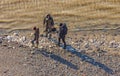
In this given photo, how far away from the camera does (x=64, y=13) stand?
20.2m

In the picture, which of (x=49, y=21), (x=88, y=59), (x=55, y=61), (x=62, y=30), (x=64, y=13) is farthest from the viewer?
(x=64, y=13)

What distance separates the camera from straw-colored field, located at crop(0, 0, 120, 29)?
19.7 metres

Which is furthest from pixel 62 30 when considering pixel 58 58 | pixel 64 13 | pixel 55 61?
pixel 64 13

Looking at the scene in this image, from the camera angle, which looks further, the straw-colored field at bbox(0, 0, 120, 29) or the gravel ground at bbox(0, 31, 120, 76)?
the straw-colored field at bbox(0, 0, 120, 29)

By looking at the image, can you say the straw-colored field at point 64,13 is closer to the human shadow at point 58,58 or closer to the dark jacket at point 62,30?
the dark jacket at point 62,30

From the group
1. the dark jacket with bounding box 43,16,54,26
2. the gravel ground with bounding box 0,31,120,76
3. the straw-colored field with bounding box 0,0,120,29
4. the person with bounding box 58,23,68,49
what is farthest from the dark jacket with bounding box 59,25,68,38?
the straw-colored field with bounding box 0,0,120,29

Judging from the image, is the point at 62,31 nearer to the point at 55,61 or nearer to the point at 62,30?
the point at 62,30

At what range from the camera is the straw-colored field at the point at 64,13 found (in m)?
19.7

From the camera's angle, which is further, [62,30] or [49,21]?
[49,21]

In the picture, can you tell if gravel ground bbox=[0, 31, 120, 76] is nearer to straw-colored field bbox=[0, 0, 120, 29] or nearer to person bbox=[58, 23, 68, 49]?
person bbox=[58, 23, 68, 49]

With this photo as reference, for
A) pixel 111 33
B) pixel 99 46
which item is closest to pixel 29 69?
pixel 99 46

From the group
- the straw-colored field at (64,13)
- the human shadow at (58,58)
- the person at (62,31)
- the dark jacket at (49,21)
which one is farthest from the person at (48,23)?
the human shadow at (58,58)

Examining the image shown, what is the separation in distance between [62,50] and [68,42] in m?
0.87

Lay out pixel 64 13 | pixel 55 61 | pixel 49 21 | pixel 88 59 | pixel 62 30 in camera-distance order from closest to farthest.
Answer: pixel 55 61 < pixel 88 59 < pixel 62 30 < pixel 49 21 < pixel 64 13
